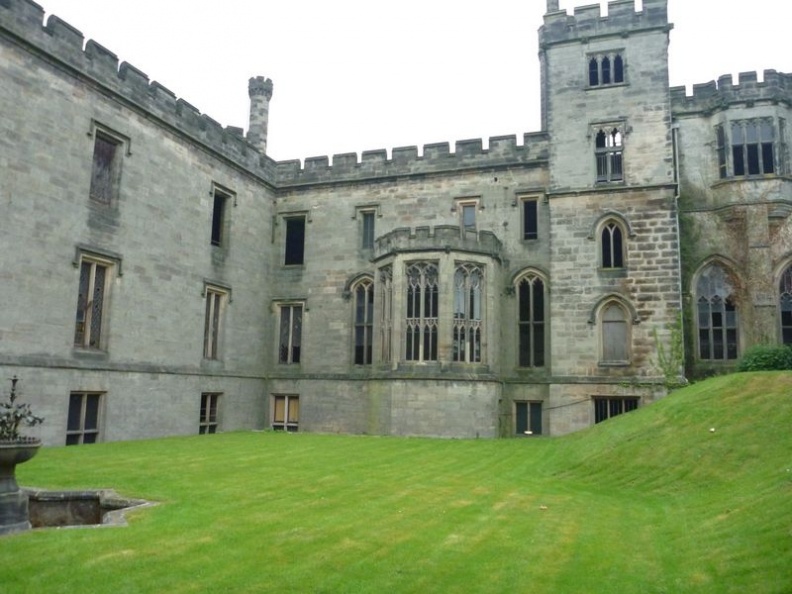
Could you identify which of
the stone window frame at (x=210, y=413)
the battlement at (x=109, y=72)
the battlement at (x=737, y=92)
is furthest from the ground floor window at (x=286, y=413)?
the battlement at (x=737, y=92)

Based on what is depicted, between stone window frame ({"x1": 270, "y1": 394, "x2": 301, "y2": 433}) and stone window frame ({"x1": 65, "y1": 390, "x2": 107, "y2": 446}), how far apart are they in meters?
7.79

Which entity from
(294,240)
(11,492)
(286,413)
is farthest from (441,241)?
(11,492)

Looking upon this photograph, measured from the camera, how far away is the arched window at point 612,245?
21.0m

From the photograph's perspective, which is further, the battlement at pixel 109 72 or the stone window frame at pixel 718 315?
the stone window frame at pixel 718 315

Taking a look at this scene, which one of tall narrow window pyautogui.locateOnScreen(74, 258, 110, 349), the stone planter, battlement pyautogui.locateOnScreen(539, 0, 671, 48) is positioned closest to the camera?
the stone planter

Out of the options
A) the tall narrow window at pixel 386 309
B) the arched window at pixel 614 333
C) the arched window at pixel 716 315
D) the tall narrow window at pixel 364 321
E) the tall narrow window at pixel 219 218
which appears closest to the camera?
the arched window at pixel 614 333

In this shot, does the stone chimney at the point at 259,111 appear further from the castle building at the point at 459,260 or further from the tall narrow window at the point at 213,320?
the tall narrow window at the point at 213,320

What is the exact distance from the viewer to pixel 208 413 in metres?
21.3

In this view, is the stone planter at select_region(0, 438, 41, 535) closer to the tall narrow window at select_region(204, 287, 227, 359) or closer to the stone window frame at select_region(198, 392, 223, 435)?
the stone window frame at select_region(198, 392, 223, 435)

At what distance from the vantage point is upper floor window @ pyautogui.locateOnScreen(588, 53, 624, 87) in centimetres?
2161

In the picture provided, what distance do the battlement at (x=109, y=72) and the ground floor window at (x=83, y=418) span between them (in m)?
8.38

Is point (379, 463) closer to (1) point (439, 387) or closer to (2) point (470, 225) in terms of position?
(1) point (439, 387)

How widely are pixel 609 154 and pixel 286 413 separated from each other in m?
14.8

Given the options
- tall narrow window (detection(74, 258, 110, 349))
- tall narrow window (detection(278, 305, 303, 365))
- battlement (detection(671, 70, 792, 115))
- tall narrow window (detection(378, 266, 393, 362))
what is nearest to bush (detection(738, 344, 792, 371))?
battlement (detection(671, 70, 792, 115))
